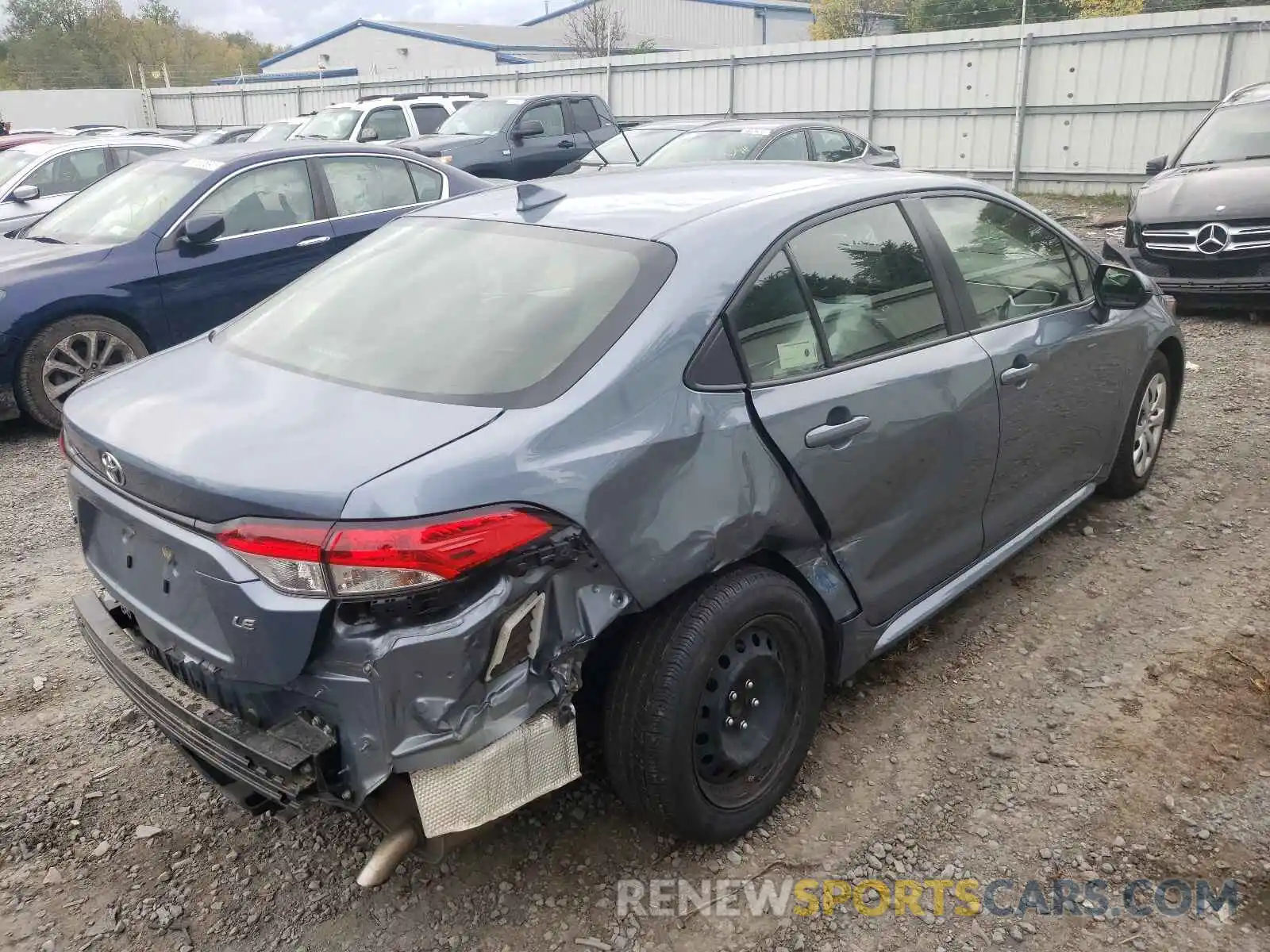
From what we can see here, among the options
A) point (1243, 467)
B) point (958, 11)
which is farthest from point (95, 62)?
point (1243, 467)

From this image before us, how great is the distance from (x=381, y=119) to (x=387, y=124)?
11cm

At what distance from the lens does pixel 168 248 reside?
6293mm

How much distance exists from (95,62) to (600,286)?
59.8 meters

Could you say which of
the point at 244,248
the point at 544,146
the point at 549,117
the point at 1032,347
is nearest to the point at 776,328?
the point at 1032,347

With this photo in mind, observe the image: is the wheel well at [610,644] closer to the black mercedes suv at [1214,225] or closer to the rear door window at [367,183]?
the rear door window at [367,183]

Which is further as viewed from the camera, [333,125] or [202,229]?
[333,125]

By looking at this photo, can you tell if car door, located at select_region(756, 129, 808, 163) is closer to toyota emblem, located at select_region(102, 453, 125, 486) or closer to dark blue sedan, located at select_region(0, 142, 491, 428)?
dark blue sedan, located at select_region(0, 142, 491, 428)

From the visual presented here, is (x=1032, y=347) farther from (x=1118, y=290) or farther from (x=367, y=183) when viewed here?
(x=367, y=183)

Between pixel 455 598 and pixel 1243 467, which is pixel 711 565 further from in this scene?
pixel 1243 467

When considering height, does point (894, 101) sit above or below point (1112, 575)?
above

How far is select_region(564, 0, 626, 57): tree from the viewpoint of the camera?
1836 inches

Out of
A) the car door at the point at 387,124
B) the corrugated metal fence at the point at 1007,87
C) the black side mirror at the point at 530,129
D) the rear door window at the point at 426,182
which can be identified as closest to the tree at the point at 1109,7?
the corrugated metal fence at the point at 1007,87

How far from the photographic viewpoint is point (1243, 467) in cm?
507

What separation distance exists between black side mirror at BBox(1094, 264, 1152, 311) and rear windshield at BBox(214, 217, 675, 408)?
2149 mm
